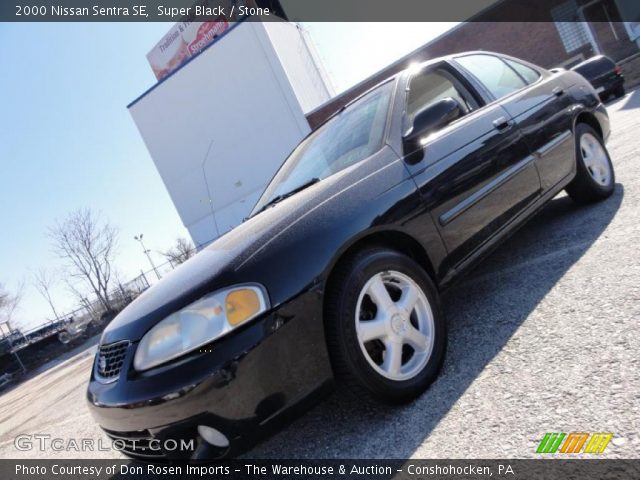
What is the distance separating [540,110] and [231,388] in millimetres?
2996

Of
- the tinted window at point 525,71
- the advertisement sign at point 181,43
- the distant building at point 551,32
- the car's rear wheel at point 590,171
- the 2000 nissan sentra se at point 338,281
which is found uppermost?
the advertisement sign at point 181,43

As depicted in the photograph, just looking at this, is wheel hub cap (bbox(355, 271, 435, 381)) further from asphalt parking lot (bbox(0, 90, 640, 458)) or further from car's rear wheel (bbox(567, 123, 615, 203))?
car's rear wheel (bbox(567, 123, 615, 203))

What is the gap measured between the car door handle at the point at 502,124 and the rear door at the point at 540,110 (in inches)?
4.1

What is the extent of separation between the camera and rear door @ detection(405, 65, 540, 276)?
7.67 ft

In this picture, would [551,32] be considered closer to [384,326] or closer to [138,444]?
[384,326]

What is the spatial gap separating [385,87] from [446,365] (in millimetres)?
1733

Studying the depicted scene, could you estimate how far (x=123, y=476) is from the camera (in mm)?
2445

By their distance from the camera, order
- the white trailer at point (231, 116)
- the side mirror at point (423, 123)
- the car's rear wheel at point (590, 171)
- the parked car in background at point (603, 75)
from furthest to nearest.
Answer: the white trailer at point (231, 116) → the parked car in background at point (603, 75) → the car's rear wheel at point (590, 171) → the side mirror at point (423, 123)

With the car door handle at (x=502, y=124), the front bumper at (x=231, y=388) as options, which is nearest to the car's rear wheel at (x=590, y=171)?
the car door handle at (x=502, y=124)

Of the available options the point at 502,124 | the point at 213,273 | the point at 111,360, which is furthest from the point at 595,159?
the point at 111,360

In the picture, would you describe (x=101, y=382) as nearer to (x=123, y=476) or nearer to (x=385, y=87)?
(x=123, y=476)

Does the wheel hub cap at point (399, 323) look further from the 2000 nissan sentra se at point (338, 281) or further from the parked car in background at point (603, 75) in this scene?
the parked car in background at point (603, 75)

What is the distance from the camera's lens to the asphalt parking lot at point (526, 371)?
1.51 metres

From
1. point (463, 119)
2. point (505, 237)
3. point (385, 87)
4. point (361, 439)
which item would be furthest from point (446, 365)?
point (385, 87)
